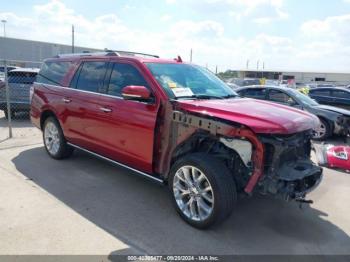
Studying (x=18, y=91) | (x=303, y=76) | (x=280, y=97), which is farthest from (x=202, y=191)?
(x=303, y=76)

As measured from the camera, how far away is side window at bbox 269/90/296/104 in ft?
31.5

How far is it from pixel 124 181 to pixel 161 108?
168 centimetres

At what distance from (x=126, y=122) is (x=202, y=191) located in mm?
1415

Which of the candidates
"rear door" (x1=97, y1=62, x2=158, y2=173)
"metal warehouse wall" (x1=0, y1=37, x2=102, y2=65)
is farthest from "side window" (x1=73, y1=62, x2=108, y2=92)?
"metal warehouse wall" (x1=0, y1=37, x2=102, y2=65)

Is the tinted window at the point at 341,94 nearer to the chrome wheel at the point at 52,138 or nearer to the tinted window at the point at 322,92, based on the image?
the tinted window at the point at 322,92

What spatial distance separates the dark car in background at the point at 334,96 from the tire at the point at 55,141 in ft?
31.2

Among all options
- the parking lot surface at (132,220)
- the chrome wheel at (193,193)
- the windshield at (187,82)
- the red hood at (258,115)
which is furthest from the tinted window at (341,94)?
the chrome wheel at (193,193)

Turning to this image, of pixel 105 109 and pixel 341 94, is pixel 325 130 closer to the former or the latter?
Answer: pixel 341 94

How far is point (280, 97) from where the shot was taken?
9789 millimetres

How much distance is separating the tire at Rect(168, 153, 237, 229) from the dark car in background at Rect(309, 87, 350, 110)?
9751 mm

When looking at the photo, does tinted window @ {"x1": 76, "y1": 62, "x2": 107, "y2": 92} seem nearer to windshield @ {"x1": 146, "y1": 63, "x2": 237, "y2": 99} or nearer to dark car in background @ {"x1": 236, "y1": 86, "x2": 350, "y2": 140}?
windshield @ {"x1": 146, "y1": 63, "x2": 237, "y2": 99}

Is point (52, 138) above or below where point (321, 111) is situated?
below

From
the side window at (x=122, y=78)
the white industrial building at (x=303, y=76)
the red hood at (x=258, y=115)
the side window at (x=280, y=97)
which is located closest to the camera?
the red hood at (x=258, y=115)

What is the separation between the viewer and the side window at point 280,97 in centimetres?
961
